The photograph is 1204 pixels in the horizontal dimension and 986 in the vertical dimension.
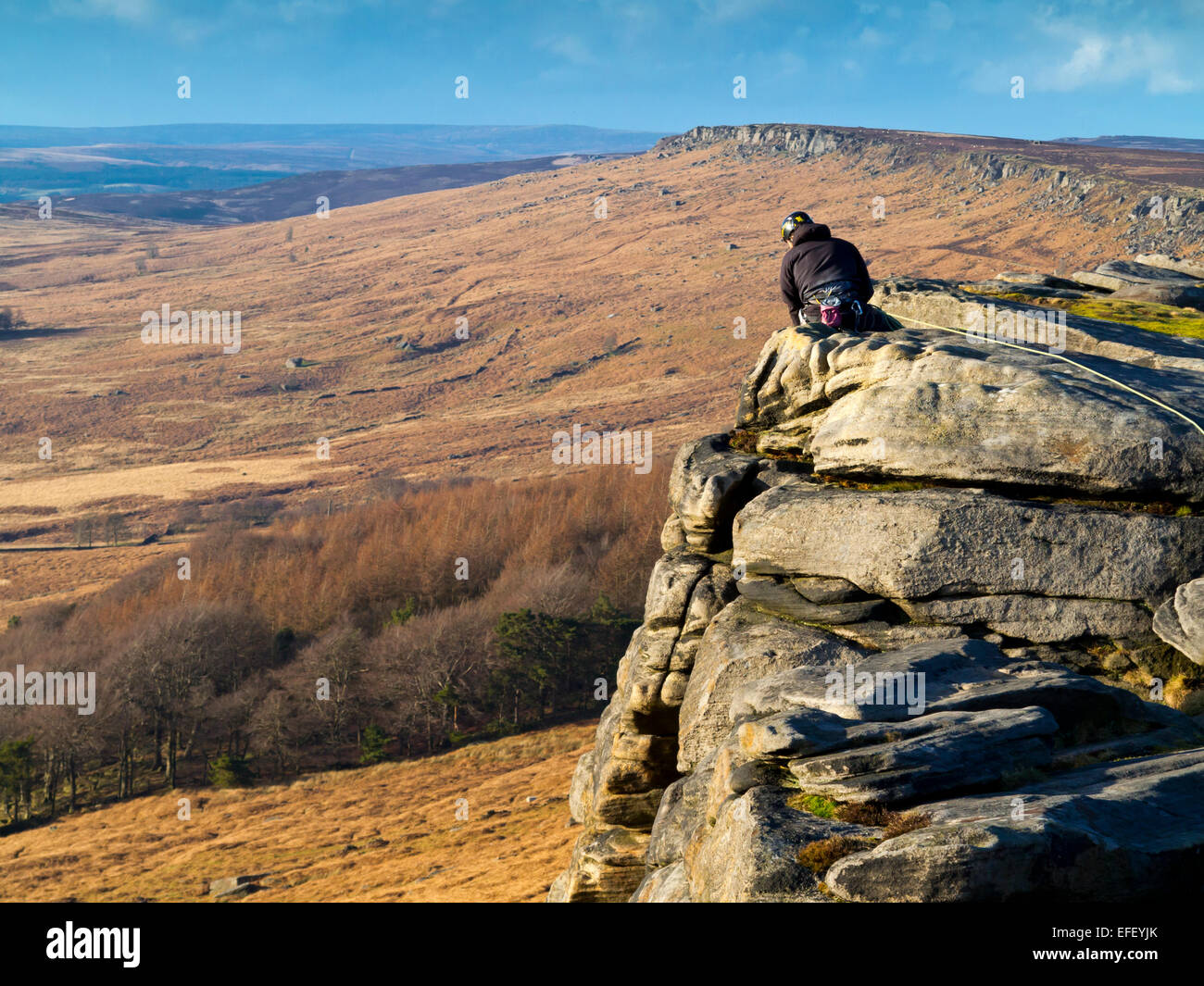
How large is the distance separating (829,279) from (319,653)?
5117cm

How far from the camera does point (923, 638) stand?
14.2 m

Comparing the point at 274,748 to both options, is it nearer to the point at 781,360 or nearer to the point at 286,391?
the point at 781,360

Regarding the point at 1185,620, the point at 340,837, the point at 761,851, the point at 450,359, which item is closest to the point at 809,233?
the point at 1185,620

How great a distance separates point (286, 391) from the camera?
14038 cm

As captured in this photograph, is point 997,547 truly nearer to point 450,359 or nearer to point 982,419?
point 982,419

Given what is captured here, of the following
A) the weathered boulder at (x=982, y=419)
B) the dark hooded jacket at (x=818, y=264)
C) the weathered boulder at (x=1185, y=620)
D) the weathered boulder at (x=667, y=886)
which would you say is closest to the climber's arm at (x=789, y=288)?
the dark hooded jacket at (x=818, y=264)

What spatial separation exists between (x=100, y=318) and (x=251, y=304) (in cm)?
2855

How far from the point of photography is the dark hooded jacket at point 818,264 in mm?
18312

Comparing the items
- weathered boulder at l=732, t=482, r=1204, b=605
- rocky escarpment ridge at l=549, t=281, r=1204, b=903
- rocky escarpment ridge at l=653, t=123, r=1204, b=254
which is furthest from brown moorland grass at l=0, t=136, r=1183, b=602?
weathered boulder at l=732, t=482, r=1204, b=605

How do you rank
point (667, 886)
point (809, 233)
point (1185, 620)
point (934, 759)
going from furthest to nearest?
point (809, 233) → point (1185, 620) → point (667, 886) → point (934, 759)

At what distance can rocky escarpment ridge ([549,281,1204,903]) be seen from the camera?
894 cm

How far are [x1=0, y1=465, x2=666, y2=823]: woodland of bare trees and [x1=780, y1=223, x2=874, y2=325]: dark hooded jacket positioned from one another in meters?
33.8

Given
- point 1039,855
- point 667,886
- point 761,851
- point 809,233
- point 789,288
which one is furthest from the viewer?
point 789,288
